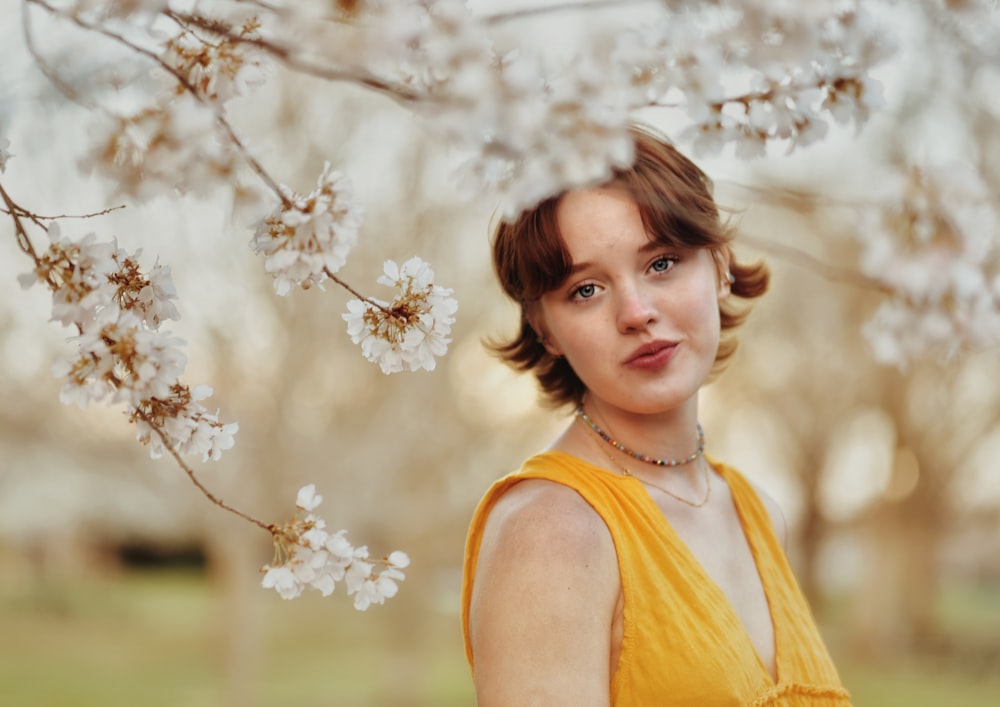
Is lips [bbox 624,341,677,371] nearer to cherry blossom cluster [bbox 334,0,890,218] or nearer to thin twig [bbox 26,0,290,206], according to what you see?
cherry blossom cluster [bbox 334,0,890,218]

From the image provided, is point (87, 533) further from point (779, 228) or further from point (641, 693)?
point (641, 693)

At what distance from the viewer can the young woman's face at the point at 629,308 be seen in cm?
142

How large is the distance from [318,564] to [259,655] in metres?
7.84

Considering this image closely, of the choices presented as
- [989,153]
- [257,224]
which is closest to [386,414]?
→ [989,153]

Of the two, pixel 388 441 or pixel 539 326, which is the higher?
pixel 388 441

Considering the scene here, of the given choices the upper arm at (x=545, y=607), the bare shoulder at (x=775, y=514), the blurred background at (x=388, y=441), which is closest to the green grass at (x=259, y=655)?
the blurred background at (x=388, y=441)

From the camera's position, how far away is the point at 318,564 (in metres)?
1.02

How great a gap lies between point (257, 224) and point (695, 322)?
72cm

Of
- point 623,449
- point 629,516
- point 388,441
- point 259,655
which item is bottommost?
point 629,516

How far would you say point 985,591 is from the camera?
17.5m

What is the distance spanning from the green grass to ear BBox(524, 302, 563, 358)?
7.04 m

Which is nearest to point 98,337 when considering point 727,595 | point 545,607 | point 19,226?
point 19,226

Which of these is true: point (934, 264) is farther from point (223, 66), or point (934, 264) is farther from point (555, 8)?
point (223, 66)

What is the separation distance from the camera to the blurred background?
632 centimetres
